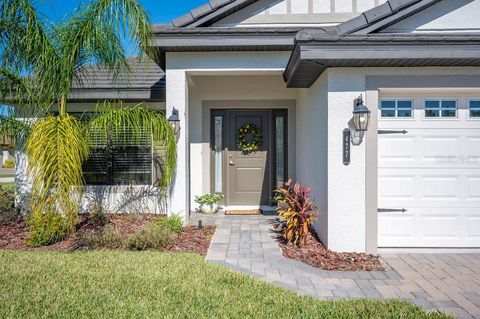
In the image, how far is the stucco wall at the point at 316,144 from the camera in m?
6.09

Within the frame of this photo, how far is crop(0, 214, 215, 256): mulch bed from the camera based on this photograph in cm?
617

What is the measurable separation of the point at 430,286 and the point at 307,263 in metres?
1.66

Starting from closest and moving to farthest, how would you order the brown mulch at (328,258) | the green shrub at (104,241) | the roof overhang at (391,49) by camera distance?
the brown mulch at (328,258)
the roof overhang at (391,49)
the green shrub at (104,241)

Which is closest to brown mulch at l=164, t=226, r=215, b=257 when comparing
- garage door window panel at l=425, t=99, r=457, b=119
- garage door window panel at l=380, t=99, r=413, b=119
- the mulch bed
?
the mulch bed

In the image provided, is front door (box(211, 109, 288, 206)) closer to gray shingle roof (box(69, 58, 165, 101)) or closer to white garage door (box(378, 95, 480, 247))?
gray shingle roof (box(69, 58, 165, 101))

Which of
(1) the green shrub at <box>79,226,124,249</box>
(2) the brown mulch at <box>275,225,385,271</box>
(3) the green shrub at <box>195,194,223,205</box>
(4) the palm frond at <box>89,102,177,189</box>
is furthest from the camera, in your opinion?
(3) the green shrub at <box>195,194,223,205</box>

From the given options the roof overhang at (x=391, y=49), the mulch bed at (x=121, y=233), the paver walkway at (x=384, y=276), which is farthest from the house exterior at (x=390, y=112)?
the mulch bed at (x=121, y=233)

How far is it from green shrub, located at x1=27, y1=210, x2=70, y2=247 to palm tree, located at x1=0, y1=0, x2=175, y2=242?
9 centimetres

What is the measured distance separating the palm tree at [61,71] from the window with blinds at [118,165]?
100 inches

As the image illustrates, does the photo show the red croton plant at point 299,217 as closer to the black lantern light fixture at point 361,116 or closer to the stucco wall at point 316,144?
the stucco wall at point 316,144

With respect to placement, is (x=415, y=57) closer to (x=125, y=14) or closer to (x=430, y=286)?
(x=430, y=286)

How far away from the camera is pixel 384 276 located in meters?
4.82

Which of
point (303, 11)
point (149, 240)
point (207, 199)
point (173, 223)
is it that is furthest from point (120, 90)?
point (303, 11)

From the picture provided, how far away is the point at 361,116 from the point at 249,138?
463 centimetres
